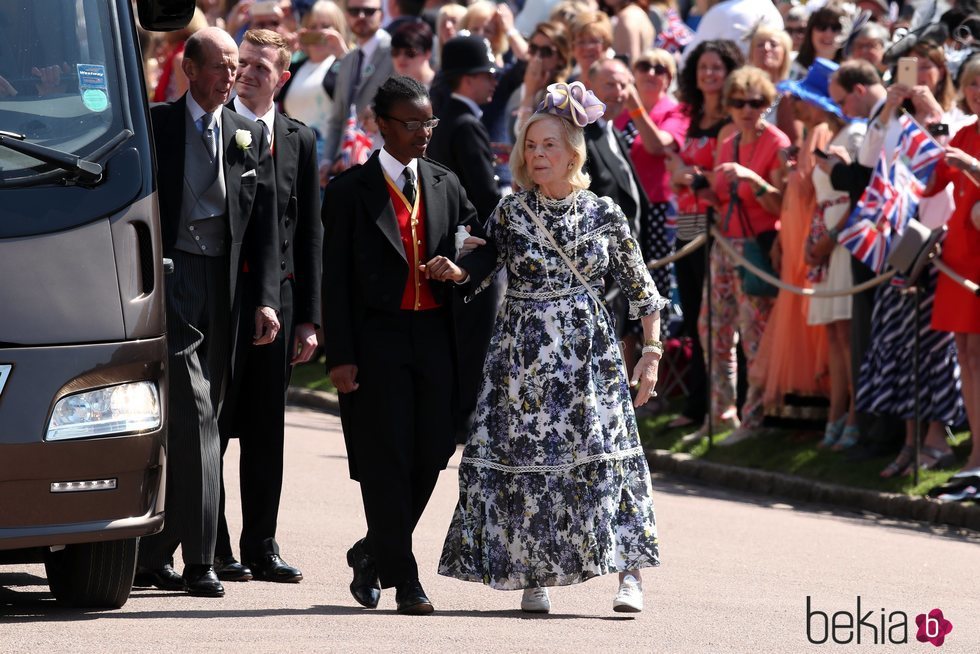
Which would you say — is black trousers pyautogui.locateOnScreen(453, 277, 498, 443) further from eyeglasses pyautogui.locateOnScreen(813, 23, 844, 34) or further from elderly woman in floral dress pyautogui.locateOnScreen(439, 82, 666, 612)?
eyeglasses pyautogui.locateOnScreen(813, 23, 844, 34)

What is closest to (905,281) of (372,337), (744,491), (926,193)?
(926,193)

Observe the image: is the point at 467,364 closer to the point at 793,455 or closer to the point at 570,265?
the point at 570,265

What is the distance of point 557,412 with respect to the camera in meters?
7.73

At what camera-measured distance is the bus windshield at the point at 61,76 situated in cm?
726

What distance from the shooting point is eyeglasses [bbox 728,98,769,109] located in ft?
41.9

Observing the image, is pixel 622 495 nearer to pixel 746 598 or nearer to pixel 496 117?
pixel 746 598

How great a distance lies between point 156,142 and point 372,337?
1.25m

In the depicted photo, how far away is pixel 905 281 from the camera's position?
452 inches

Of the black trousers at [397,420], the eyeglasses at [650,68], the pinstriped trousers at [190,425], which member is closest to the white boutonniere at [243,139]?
the pinstriped trousers at [190,425]

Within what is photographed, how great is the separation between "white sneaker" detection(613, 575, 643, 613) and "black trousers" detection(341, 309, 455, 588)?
78 cm

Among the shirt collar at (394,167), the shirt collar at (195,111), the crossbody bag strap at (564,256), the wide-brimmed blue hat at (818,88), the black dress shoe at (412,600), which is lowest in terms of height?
the black dress shoe at (412,600)

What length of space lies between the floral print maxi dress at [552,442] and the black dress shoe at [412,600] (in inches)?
6.5
